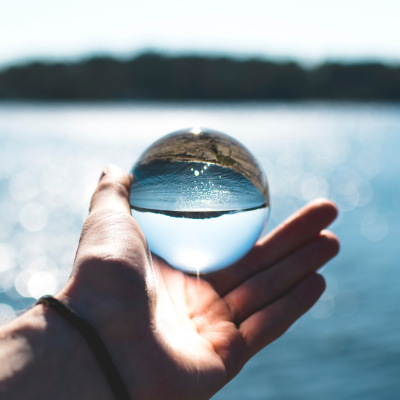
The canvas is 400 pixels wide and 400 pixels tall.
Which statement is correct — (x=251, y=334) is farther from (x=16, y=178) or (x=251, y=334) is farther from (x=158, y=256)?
(x=16, y=178)

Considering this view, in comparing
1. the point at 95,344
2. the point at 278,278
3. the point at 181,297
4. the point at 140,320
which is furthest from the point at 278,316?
the point at 95,344

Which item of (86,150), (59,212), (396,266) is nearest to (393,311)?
(396,266)

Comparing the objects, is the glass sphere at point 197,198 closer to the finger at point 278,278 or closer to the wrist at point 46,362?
the finger at point 278,278

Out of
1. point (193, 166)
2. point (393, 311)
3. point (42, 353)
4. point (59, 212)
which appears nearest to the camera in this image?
point (42, 353)

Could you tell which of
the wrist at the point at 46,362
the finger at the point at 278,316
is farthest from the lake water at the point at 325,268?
→ the finger at the point at 278,316

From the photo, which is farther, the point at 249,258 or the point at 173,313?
the point at 249,258

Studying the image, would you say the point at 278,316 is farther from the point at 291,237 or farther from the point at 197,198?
the point at 197,198

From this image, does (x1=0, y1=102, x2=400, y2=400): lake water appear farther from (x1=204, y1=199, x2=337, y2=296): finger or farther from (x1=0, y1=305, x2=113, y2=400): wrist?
(x1=204, y1=199, x2=337, y2=296): finger
